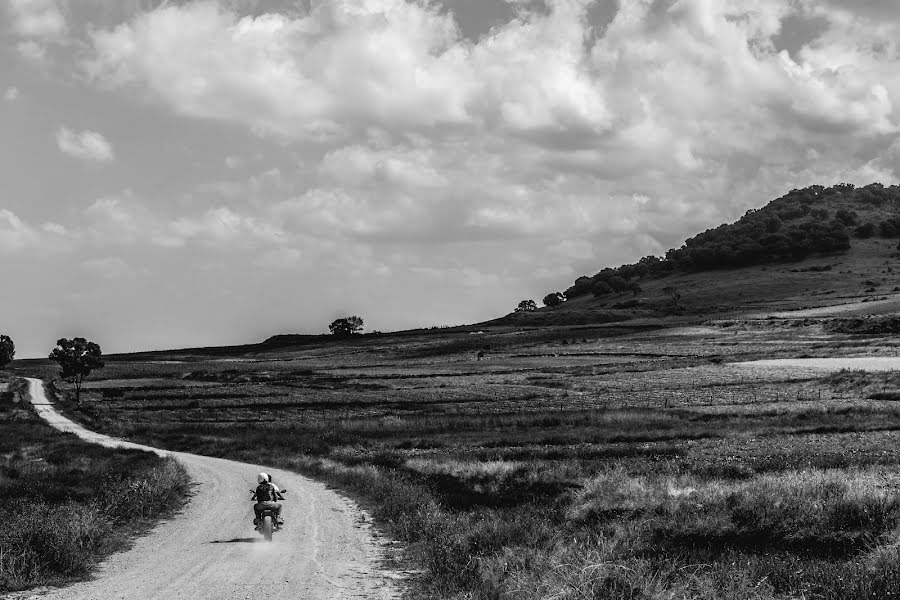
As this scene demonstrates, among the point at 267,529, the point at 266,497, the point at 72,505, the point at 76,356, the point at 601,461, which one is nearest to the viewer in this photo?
the point at 267,529

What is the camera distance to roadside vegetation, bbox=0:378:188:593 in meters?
16.9

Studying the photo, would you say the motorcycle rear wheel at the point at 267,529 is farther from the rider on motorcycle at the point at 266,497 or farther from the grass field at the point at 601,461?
the grass field at the point at 601,461

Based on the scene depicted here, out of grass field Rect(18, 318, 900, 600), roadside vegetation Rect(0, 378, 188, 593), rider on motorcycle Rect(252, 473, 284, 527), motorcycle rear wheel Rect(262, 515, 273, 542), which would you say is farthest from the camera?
rider on motorcycle Rect(252, 473, 284, 527)

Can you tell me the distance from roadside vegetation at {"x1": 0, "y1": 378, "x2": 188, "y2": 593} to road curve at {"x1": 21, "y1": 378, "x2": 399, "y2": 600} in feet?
2.18

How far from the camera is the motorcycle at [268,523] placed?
21.3 metres

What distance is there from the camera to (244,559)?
18.5m

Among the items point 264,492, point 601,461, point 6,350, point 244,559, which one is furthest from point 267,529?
point 6,350

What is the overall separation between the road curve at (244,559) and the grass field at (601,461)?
134cm

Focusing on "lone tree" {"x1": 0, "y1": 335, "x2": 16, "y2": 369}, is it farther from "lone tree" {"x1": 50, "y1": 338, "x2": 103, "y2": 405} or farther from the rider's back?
the rider's back

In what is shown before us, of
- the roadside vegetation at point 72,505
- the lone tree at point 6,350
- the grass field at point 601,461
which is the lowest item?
the grass field at point 601,461

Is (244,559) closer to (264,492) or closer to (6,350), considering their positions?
(264,492)

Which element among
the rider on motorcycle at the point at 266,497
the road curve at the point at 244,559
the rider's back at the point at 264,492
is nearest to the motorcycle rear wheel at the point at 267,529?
the road curve at the point at 244,559

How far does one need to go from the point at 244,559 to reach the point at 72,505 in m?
7.53

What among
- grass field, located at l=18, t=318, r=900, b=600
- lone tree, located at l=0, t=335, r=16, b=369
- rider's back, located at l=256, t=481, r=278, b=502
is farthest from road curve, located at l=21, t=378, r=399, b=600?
lone tree, located at l=0, t=335, r=16, b=369
